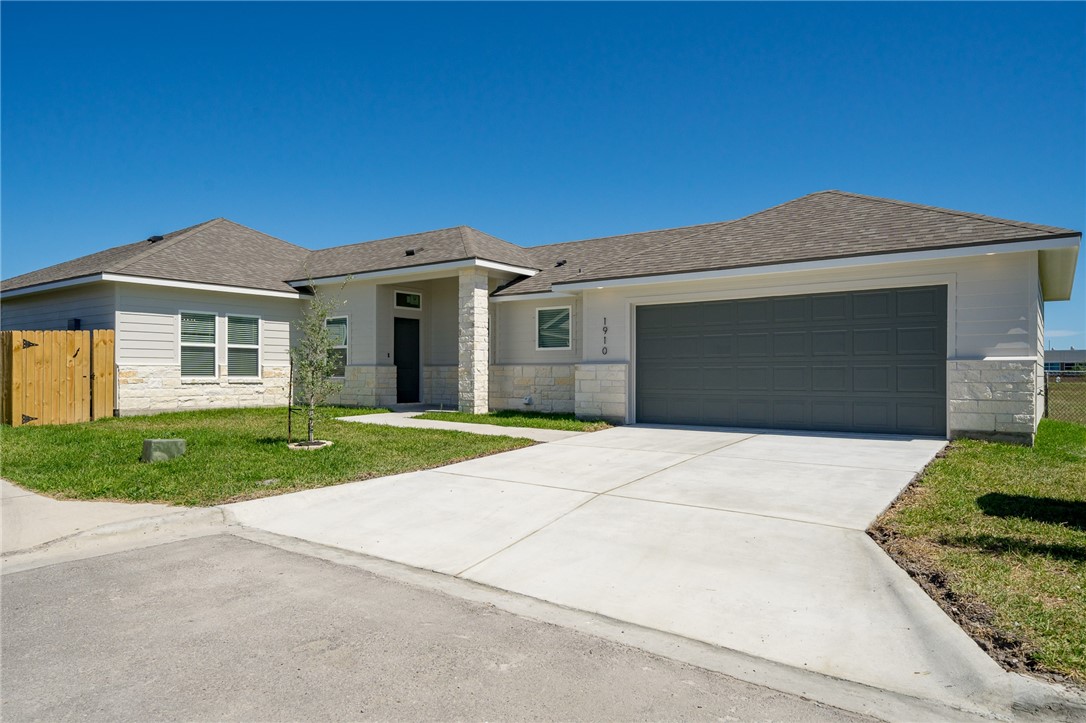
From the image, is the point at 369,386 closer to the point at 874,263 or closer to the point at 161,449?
the point at 161,449

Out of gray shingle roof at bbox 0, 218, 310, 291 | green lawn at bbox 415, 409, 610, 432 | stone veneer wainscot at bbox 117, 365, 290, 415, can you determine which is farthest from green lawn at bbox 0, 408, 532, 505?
gray shingle roof at bbox 0, 218, 310, 291

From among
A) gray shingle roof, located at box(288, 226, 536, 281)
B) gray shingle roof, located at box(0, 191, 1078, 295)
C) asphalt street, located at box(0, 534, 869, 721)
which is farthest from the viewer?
gray shingle roof, located at box(288, 226, 536, 281)

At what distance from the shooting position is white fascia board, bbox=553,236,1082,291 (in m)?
9.70

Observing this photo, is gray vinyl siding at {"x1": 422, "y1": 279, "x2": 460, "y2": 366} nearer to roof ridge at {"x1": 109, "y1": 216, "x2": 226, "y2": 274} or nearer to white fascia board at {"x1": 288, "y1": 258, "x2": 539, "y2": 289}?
white fascia board at {"x1": 288, "y1": 258, "x2": 539, "y2": 289}

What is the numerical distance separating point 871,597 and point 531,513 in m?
3.16

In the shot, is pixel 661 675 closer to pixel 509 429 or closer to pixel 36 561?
pixel 36 561

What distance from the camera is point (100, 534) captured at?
556 cm

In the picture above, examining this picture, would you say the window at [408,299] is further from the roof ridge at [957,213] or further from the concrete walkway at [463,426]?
the roof ridge at [957,213]

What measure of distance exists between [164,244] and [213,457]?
1206cm

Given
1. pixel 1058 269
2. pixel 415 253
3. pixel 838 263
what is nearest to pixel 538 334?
pixel 415 253

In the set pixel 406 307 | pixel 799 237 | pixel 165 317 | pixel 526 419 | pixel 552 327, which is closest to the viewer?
pixel 799 237

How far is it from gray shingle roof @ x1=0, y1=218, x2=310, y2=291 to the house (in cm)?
10

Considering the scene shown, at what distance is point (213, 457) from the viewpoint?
9.15m

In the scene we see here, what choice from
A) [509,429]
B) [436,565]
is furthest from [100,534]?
[509,429]
